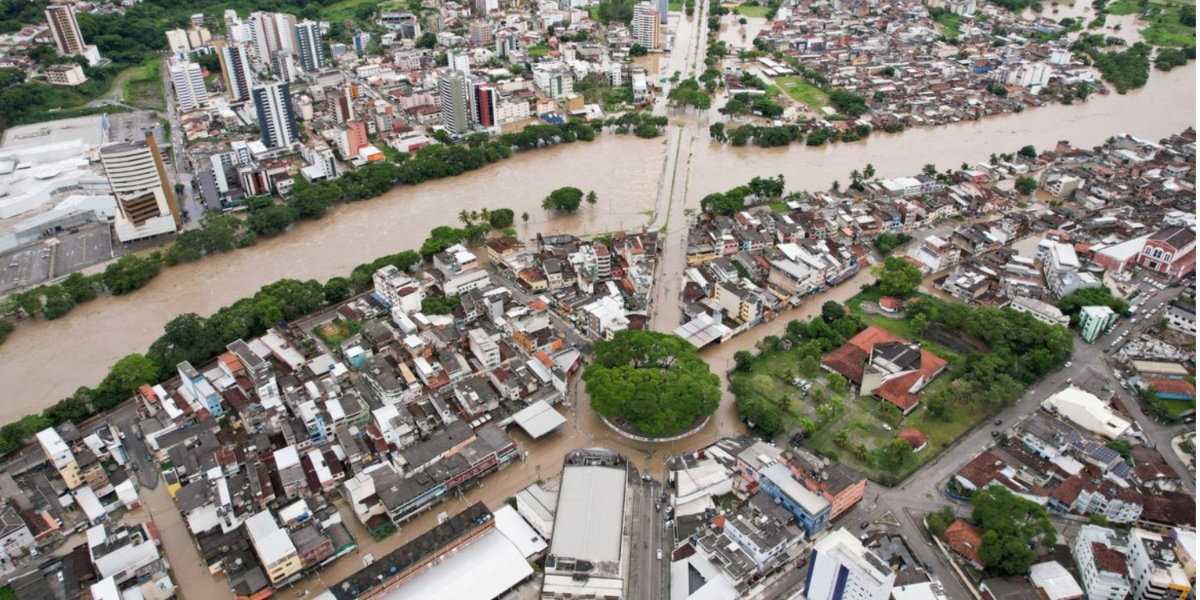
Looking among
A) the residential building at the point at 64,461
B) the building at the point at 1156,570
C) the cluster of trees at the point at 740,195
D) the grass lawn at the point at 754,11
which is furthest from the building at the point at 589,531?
the grass lawn at the point at 754,11

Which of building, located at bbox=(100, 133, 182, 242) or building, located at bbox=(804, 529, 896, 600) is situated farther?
building, located at bbox=(100, 133, 182, 242)

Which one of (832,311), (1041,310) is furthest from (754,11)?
(832,311)

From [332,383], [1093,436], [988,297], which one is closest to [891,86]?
[988,297]

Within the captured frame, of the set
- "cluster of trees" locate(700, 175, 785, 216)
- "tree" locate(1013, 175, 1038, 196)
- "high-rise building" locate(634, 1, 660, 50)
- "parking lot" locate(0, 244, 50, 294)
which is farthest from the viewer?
"high-rise building" locate(634, 1, 660, 50)

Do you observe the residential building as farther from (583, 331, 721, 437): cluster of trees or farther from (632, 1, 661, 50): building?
(632, 1, 661, 50): building

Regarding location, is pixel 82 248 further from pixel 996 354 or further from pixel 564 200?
pixel 996 354

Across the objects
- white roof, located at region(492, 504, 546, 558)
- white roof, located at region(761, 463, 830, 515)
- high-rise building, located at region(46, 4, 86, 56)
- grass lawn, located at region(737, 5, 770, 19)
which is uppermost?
high-rise building, located at region(46, 4, 86, 56)

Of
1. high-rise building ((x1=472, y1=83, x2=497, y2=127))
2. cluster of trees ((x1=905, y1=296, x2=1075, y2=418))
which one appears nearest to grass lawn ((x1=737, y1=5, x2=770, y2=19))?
high-rise building ((x1=472, y1=83, x2=497, y2=127))
